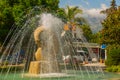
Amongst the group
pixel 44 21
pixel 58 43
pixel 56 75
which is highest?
pixel 44 21

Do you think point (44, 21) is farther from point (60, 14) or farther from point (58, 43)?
point (60, 14)

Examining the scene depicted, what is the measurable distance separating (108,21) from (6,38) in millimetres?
14607

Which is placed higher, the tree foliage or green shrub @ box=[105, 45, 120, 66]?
the tree foliage

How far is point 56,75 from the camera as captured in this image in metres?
20.5

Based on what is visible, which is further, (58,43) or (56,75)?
(58,43)

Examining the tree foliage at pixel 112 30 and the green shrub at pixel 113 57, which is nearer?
the tree foliage at pixel 112 30

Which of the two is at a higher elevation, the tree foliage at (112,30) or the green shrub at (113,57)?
the tree foliage at (112,30)

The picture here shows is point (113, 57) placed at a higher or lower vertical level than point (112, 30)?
lower

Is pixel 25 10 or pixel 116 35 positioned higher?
pixel 25 10

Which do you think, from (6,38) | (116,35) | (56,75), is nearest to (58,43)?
(56,75)

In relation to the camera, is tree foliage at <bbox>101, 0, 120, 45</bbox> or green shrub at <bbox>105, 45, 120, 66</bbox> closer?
tree foliage at <bbox>101, 0, 120, 45</bbox>

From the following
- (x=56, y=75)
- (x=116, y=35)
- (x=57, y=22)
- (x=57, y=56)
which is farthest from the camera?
(x=116, y=35)

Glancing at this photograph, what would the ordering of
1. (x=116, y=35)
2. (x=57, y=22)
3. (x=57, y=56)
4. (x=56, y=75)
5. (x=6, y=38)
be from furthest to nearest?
(x=6, y=38) < (x=116, y=35) < (x=57, y=22) < (x=57, y=56) < (x=56, y=75)

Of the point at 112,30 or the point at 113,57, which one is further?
the point at 113,57
